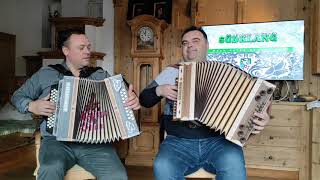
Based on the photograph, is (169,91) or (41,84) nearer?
(169,91)

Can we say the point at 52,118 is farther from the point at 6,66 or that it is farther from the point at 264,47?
the point at 6,66

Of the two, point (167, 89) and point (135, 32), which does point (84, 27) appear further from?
point (167, 89)

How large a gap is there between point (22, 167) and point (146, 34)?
1696mm

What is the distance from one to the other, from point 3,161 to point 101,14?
1875mm

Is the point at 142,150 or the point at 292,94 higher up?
the point at 292,94

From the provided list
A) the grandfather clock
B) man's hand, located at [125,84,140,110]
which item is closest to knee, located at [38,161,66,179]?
man's hand, located at [125,84,140,110]

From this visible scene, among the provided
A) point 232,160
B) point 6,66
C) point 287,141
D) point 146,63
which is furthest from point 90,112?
point 6,66

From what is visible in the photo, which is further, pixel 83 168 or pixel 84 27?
pixel 84 27

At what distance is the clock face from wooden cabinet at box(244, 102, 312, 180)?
1308 mm

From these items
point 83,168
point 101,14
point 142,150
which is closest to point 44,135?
point 83,168

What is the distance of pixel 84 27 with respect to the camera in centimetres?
368

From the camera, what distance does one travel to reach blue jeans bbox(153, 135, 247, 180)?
160 centimetres

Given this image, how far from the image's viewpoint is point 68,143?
5.93 ft

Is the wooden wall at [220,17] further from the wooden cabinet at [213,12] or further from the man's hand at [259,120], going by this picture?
the man's hand at [259,120]
